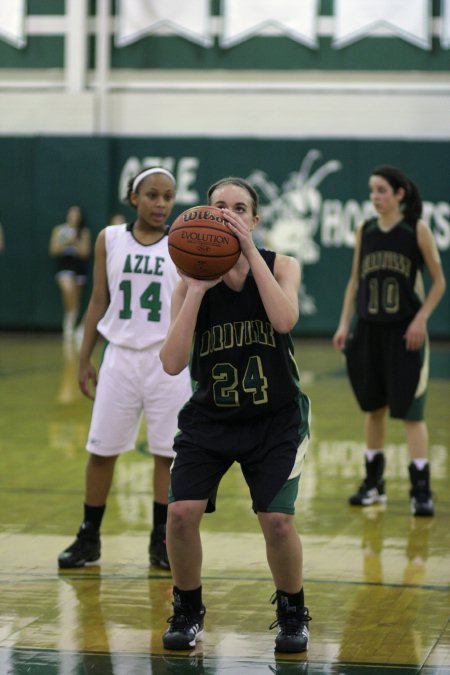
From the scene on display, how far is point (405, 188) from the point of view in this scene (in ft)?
22.1

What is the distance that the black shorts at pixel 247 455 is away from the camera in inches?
165

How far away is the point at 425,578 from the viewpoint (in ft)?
17.4

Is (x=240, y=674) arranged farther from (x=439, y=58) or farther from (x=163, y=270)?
(x=439, y=58)

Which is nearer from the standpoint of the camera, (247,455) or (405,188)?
(247,455)

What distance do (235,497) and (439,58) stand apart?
1228 cm

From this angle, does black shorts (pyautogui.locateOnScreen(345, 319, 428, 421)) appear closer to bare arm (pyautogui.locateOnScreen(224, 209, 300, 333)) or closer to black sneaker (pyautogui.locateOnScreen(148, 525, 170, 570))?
black sneaker (pyautogui.locateOnScreen(148, 525, 170, 570))

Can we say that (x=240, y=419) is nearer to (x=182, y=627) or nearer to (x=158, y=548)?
(x=182, y=627)

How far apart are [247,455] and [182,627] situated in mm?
664

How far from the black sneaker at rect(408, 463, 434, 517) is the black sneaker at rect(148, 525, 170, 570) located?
5.62 feet

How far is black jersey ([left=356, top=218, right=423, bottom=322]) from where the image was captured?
675 cm

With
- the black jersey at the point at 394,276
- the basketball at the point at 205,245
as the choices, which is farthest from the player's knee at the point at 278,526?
the black jersey at the point at 394,276

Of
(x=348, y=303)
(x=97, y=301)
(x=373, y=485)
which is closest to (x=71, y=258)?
(x=348, y=303)

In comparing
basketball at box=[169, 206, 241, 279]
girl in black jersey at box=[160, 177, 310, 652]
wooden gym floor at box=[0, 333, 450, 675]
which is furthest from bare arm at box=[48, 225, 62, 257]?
basketball at box=[169, 206, 241, 279]

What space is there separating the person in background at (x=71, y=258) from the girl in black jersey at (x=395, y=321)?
11.2m
